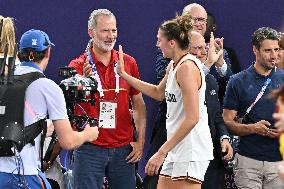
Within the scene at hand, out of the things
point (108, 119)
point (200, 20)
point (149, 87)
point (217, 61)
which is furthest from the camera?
point (200, 20)

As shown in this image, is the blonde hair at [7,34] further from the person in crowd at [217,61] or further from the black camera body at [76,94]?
the person in crowd at [217,61]

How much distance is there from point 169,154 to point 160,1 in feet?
9.37

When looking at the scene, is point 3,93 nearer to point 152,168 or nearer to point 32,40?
point 32,40

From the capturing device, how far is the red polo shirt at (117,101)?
6.21 meters

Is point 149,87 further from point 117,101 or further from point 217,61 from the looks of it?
point 217,61

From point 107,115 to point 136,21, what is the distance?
1.93m

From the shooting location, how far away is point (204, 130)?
17.6ft

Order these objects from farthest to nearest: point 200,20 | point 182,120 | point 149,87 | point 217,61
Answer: point 200,20
point 217,61
point 149,87
point 182,120

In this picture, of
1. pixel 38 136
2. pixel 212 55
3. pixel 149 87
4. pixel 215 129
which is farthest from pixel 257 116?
pixel 38 136

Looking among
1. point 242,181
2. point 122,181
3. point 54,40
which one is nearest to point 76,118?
point 122,181

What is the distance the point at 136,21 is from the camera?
7.93 meters

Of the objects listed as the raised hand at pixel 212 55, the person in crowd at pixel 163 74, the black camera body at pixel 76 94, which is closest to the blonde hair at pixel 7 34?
the black camera body at pixel 76 94

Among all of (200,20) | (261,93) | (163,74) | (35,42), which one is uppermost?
(200,20)

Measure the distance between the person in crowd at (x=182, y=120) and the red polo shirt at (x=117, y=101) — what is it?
2.91 ft
